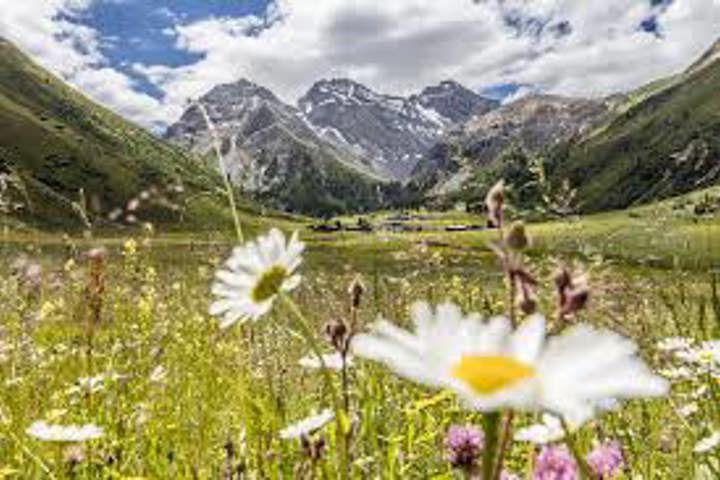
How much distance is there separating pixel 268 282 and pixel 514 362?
82cm

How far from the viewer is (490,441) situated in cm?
85

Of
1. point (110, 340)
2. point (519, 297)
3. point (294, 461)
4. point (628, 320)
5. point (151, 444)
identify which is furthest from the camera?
point (110, 340)

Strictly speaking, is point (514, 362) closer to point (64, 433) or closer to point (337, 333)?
point (337, 333)

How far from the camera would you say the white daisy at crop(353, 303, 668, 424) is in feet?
2.52

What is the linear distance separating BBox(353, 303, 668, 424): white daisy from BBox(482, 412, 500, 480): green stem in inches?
1.7

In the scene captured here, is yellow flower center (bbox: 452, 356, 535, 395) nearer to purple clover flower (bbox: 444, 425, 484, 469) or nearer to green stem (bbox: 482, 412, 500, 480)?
green stem (bbox: 482, 412, 500, 480)

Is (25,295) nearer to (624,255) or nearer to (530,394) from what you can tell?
(624,255)

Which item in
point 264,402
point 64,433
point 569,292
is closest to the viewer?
point 569,292

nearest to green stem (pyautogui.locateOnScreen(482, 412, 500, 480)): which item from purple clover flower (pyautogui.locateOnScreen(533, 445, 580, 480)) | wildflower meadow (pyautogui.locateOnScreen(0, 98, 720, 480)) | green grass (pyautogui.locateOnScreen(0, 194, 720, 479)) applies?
wildflower meadow (pyautogui.locateOnScreen(0, 98, 720, 480))

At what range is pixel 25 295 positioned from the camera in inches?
213

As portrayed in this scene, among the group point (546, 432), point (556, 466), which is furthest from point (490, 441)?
point (546, 432)

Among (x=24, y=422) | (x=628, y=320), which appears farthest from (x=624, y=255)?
(x=24, y=422)

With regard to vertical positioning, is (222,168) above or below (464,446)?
above

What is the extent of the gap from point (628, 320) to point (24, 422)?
3.00m
